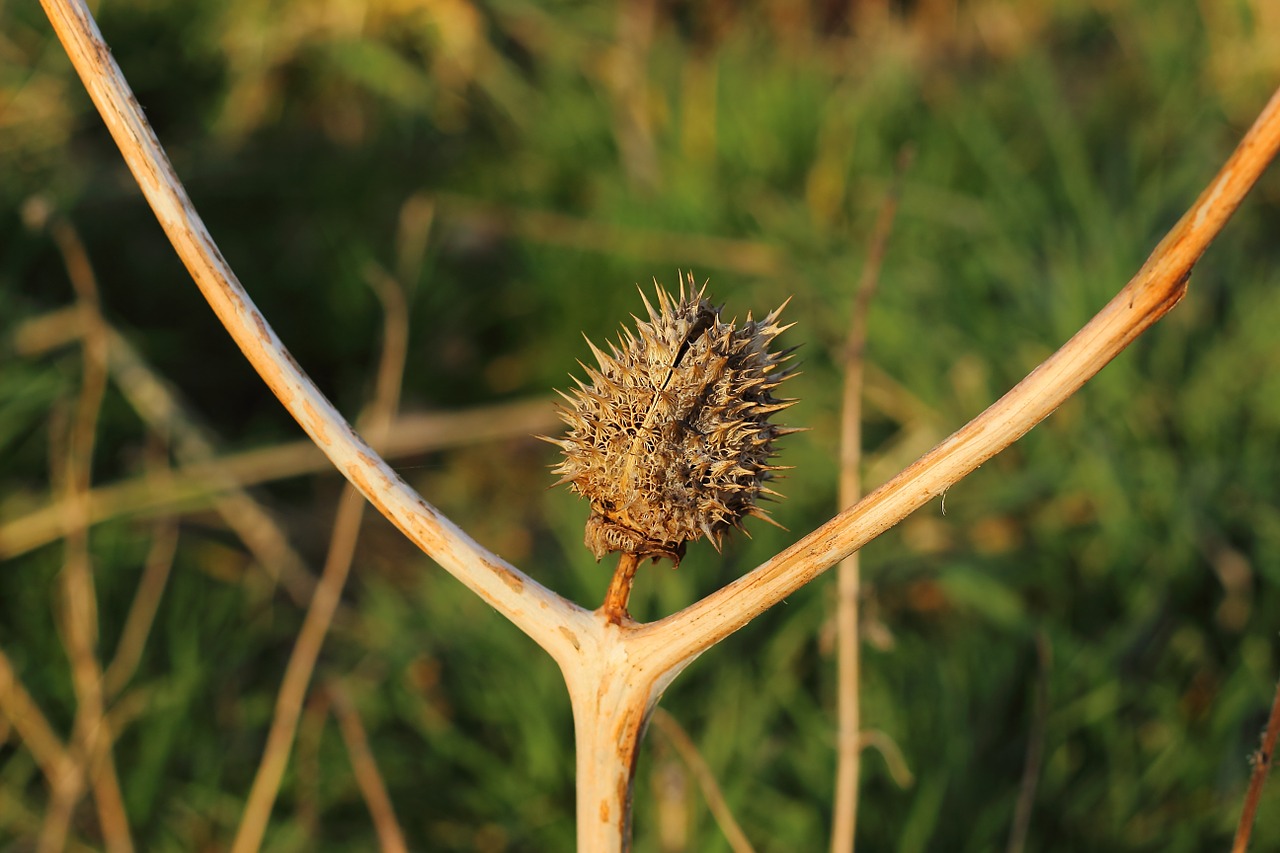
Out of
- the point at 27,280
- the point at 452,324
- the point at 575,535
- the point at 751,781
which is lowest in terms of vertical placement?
the point at 751,781

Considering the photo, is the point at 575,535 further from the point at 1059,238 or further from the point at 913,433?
the point at 1059,238

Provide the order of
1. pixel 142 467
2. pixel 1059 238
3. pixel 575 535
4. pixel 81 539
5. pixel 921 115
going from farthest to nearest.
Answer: pixel 921 115 → pixel 1059 238 → pixel 142 467 → pixel 575 535 → pixel 81 539

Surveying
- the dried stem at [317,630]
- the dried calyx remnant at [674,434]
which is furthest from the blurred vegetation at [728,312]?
the dried calyx remnant at [674,434]

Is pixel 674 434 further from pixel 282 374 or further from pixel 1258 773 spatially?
pixel 1258 773

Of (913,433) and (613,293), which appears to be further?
(613,293)

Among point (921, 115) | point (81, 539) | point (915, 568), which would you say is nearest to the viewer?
point (81, 539)

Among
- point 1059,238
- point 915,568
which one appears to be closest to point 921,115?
point 1059,238

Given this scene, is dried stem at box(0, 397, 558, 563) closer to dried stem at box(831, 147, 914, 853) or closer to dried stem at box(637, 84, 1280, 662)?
dried stem at box(831, 147, 914, 853)
